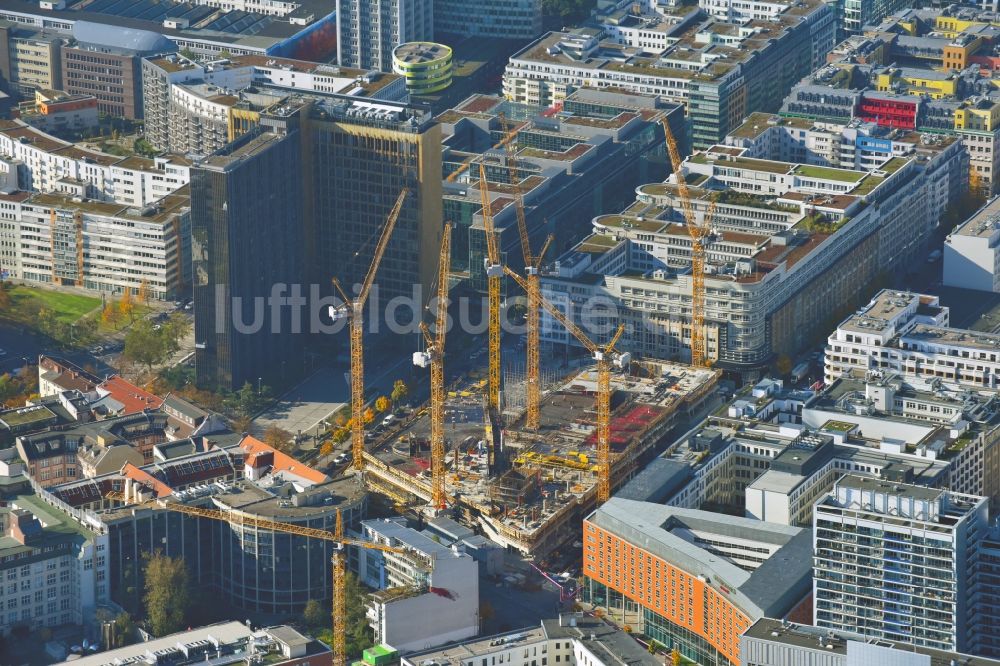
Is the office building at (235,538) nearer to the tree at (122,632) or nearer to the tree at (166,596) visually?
the tree at (166,596)

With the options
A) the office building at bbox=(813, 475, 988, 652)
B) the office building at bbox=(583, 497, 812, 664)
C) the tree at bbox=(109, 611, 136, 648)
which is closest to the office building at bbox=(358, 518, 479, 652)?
the office building at bbox=(583, 497, 812, 664)

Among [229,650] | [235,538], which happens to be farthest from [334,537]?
[229,650]

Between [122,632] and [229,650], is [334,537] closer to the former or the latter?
[229,650]

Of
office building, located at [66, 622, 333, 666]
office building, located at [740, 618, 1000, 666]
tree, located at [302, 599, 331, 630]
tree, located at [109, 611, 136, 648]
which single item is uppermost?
office building, located at [740, 618, 1000, 666]

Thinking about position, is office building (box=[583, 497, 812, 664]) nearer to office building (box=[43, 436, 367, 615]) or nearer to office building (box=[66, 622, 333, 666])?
office building (box=[43, 436, 367, 615])

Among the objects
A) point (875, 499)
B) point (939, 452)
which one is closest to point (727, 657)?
point (875, 499)

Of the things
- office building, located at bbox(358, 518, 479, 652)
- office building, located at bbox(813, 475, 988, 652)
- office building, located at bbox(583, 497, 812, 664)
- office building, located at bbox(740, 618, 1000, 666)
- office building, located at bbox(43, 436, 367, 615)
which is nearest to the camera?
office building, located at bbox(740, 618, 1000, 666)

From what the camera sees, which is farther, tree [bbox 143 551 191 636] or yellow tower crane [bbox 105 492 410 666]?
tree [bbox 143 551 191 636]
